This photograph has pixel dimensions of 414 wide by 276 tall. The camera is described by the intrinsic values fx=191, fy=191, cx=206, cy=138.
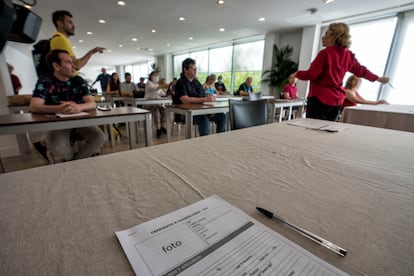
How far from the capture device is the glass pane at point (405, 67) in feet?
13.0

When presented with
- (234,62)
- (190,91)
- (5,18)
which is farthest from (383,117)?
(234,62)

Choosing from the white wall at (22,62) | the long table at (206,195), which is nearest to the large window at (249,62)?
the long table at (206,195)

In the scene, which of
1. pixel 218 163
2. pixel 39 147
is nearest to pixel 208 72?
pixel 39 147

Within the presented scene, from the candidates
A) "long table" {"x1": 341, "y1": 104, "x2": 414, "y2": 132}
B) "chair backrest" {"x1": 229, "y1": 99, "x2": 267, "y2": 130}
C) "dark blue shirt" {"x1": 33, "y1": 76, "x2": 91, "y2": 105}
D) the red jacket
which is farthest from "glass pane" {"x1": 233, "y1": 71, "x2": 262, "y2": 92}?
"dark blue shirt" {"x1": 33, "y1": 76, "x2": 91, "y2": 105}

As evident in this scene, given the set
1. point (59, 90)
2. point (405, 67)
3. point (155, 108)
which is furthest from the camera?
point (405, 67)

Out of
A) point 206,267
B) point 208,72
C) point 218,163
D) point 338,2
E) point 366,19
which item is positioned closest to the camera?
point 206,267

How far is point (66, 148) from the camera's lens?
165cm

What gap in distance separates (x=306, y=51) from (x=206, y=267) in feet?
20.9

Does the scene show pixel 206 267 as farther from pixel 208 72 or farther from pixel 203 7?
pixel 208 72

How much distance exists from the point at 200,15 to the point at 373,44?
4137 millimetres

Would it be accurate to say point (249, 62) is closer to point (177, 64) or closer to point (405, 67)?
point (405, 67)

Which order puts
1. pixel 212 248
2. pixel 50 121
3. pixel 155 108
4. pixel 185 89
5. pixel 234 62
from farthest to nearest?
1. pixel 234 62
2. pixel 155 108
3. pixel 185 89
4. pixel 50 121
5. pixel 212 248

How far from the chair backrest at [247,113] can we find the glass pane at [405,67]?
4.58 m

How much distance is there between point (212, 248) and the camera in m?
0.32
